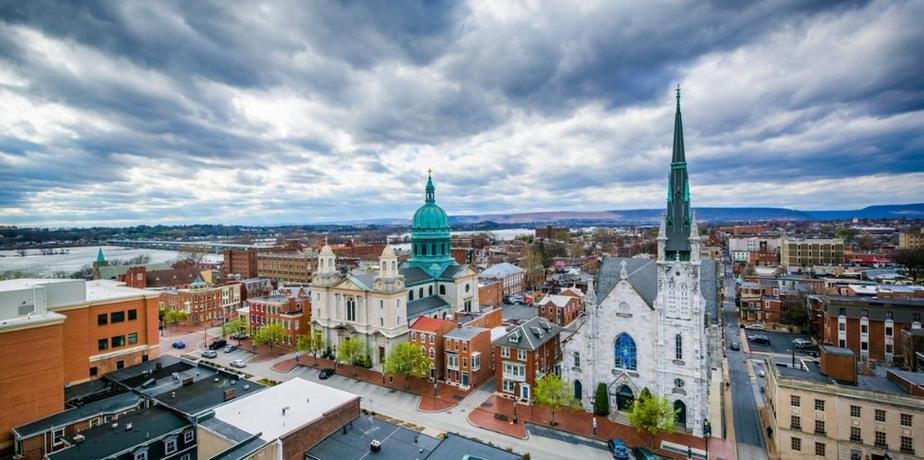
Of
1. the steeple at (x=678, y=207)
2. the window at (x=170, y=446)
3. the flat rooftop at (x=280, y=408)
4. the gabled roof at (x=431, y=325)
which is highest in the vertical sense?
the steeple at (x=678, y=207)

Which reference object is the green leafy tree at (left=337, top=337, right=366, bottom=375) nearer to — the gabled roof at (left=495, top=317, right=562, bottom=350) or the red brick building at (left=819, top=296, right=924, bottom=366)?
the gabled roof at (left=495, top=317, right=562, bottom=350)

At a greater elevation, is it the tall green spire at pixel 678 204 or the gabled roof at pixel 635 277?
the tall green spire at pixel 678 204

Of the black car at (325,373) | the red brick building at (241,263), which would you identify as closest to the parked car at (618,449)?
the black car at (325,373)

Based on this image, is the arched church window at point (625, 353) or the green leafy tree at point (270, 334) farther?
the green leafy tree at point (270, 334)

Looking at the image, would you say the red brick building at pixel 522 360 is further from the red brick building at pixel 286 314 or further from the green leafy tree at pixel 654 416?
the red brick building at pixel 286 314

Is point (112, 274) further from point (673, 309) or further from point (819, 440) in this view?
point (819, 440)

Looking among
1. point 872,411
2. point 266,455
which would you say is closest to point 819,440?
point 872,411
